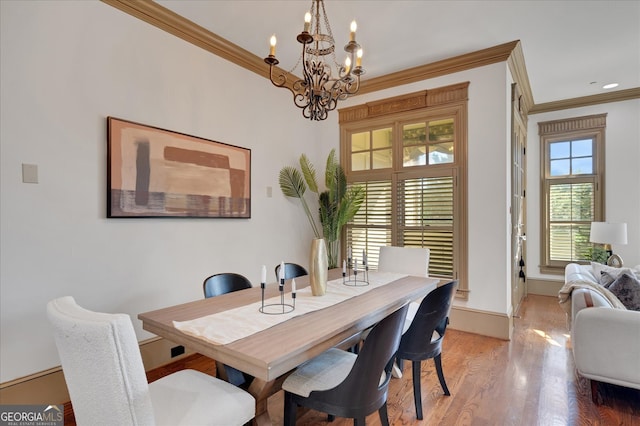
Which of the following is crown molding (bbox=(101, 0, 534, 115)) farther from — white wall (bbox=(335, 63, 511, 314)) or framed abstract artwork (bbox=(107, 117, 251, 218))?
framed abstract artwork (bbox=(107, 117, 251, 218))


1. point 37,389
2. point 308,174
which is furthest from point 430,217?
point 37,389

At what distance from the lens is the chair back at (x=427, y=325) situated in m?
1.84

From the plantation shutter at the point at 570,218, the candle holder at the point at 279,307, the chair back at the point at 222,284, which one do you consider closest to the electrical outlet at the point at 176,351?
the chair back at the point at 222,284

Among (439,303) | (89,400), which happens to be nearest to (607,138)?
(439,303)

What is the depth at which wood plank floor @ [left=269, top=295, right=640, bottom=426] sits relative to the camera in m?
2.01

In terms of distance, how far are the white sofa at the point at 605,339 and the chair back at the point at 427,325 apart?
99 cm

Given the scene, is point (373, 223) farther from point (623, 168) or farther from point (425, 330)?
point (623, 168)

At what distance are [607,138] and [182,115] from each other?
554 centimetres

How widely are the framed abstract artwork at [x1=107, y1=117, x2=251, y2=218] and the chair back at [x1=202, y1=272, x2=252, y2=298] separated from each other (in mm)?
864

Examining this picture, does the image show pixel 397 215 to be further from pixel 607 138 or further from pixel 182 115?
pixel 607 138

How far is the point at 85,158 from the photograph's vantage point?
90.4 inches

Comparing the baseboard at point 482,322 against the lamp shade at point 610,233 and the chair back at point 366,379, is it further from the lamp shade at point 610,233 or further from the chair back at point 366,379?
the chair back at point 366,379

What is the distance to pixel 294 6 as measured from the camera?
8.75 feet

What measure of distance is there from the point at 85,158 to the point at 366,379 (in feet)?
7.63
